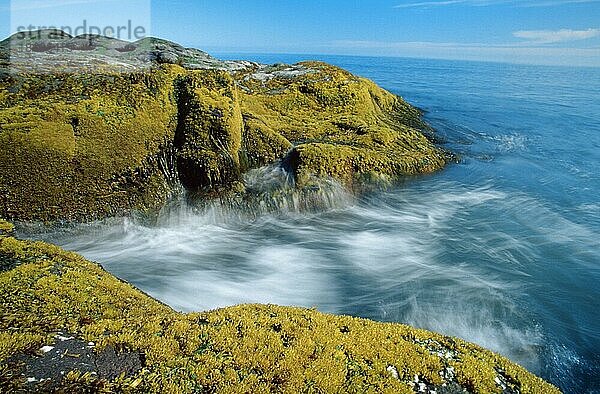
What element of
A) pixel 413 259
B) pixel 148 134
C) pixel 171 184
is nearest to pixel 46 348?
pixel 171 184

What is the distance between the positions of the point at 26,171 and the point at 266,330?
16.3m

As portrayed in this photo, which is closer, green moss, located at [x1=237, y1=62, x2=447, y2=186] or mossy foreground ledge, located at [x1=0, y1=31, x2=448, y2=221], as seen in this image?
mossy foreground ledge, located at [x1=0, y1=31, x2=448, y2=221]

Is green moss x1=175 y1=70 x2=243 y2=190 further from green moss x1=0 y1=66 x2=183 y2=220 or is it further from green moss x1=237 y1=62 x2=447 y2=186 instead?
green moss x1=237 y1=62 x2=447 y2=186

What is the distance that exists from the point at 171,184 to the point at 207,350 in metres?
15.4

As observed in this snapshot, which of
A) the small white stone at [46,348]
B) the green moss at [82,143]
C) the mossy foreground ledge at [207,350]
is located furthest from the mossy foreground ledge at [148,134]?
the small white stone at [46,348]

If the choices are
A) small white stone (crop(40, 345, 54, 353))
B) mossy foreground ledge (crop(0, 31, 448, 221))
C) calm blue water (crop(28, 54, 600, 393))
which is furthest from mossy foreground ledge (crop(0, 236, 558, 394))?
mossy foreground ledge (crop(0, 31, 448, 221))

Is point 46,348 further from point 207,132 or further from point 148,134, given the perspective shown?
point 207,132

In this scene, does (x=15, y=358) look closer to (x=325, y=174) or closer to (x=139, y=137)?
(x=139, y=137)

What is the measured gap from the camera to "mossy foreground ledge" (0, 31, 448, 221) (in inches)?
790

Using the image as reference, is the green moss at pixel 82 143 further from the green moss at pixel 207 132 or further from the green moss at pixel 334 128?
the green moss at pixel 334 128

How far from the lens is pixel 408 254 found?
22.3 m

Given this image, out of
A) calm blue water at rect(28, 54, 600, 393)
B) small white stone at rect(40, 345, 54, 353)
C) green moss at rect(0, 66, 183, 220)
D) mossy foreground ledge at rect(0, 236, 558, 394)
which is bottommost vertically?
calm blue water at rect(28, 54, 600, 393)

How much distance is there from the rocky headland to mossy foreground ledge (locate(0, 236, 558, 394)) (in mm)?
35

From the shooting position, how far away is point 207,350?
28.8 ft
